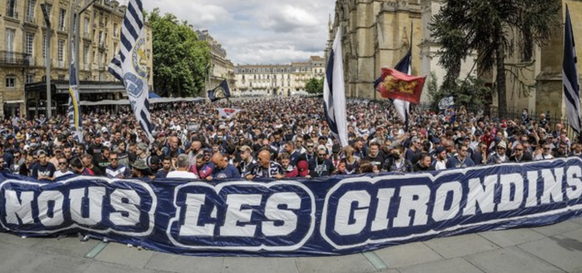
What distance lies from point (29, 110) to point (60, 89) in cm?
819

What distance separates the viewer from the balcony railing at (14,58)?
31875 mm

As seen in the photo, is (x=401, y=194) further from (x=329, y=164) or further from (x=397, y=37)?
→ (x=397, y=37)

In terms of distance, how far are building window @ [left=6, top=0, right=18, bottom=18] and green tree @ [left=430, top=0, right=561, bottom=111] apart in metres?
35.1

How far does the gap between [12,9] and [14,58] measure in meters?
4.40

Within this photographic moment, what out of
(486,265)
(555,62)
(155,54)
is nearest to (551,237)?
(486,265)

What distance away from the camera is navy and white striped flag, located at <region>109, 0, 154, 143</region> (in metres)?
8.41

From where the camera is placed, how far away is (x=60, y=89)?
29.4 m

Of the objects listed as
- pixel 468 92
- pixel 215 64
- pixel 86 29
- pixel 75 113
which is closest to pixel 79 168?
pixel 75 113

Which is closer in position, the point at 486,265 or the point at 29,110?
the point at 486,265

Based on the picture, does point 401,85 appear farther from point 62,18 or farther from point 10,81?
point 62,18

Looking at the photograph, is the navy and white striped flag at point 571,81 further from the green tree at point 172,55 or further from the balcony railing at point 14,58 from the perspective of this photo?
the green tree at point 172,55

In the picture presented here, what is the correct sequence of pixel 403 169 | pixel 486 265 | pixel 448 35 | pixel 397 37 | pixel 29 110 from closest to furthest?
pixel 486 265 → pixel 403 169 → pixel 448 35 → pixel 29 110 → pixel 397 37

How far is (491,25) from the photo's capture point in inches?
766

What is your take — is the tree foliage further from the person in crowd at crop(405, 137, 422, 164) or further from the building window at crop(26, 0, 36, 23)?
the building window at crop(26, 0, 36, 23)
